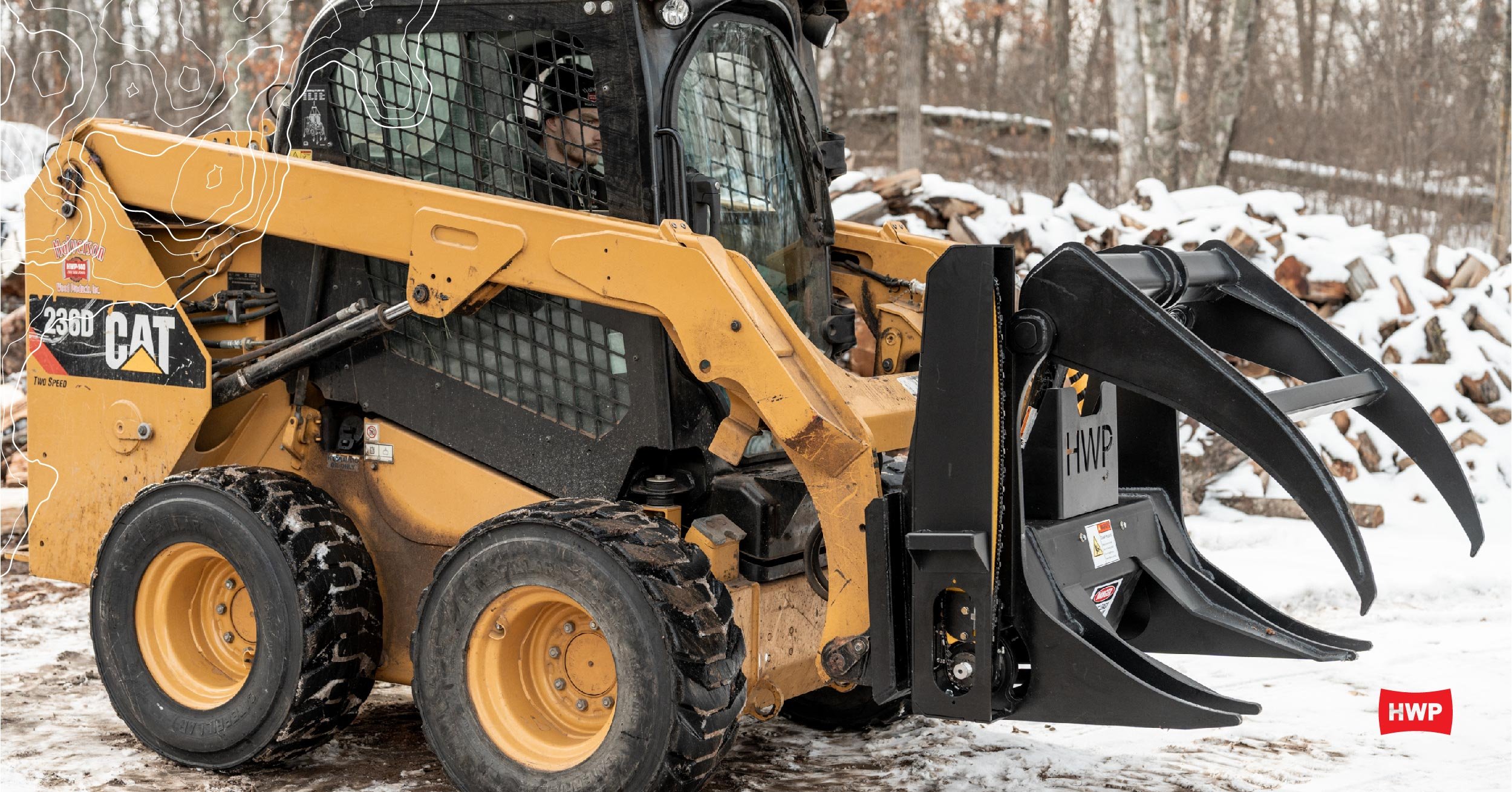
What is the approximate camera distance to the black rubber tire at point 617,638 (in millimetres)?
3355

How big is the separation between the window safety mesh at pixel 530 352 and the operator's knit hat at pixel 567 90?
21.0 inches

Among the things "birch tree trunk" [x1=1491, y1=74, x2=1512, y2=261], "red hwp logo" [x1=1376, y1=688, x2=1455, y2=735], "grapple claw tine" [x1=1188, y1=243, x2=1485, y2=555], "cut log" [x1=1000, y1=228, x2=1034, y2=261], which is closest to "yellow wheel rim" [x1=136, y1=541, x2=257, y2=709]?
"grapple claw tine" [x1=1188, y1=243, x2=1485, y2=555]

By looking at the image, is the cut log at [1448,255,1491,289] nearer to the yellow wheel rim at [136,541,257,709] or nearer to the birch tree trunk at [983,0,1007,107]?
the yellow wheel rim at [136,541,257,709]

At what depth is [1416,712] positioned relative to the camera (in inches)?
186

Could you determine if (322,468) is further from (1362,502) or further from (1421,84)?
(1421,84)

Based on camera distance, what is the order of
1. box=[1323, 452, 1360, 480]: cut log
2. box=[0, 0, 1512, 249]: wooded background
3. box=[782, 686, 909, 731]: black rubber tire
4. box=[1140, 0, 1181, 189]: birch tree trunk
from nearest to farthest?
box=[782, 686, 909, 731]: black rubber tire < box=[1323, 452, 1360, 480]: cut log < box=[1140, 0, 1181, 189]: birch tree trunk < box=[0, 0, 1512, 249]: wooded background

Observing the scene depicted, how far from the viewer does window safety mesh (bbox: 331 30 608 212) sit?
3967mm

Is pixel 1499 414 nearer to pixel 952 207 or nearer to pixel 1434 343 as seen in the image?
pixel 1434 343

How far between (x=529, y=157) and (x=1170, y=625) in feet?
7.24

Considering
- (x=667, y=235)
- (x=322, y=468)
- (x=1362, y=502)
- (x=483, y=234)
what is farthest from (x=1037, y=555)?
(x=1362, y=502)

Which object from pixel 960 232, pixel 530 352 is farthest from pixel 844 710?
pixel 960 232

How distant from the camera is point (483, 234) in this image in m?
3.80

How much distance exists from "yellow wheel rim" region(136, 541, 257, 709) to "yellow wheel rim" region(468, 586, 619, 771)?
982 millimetres

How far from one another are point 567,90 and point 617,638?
155cm
